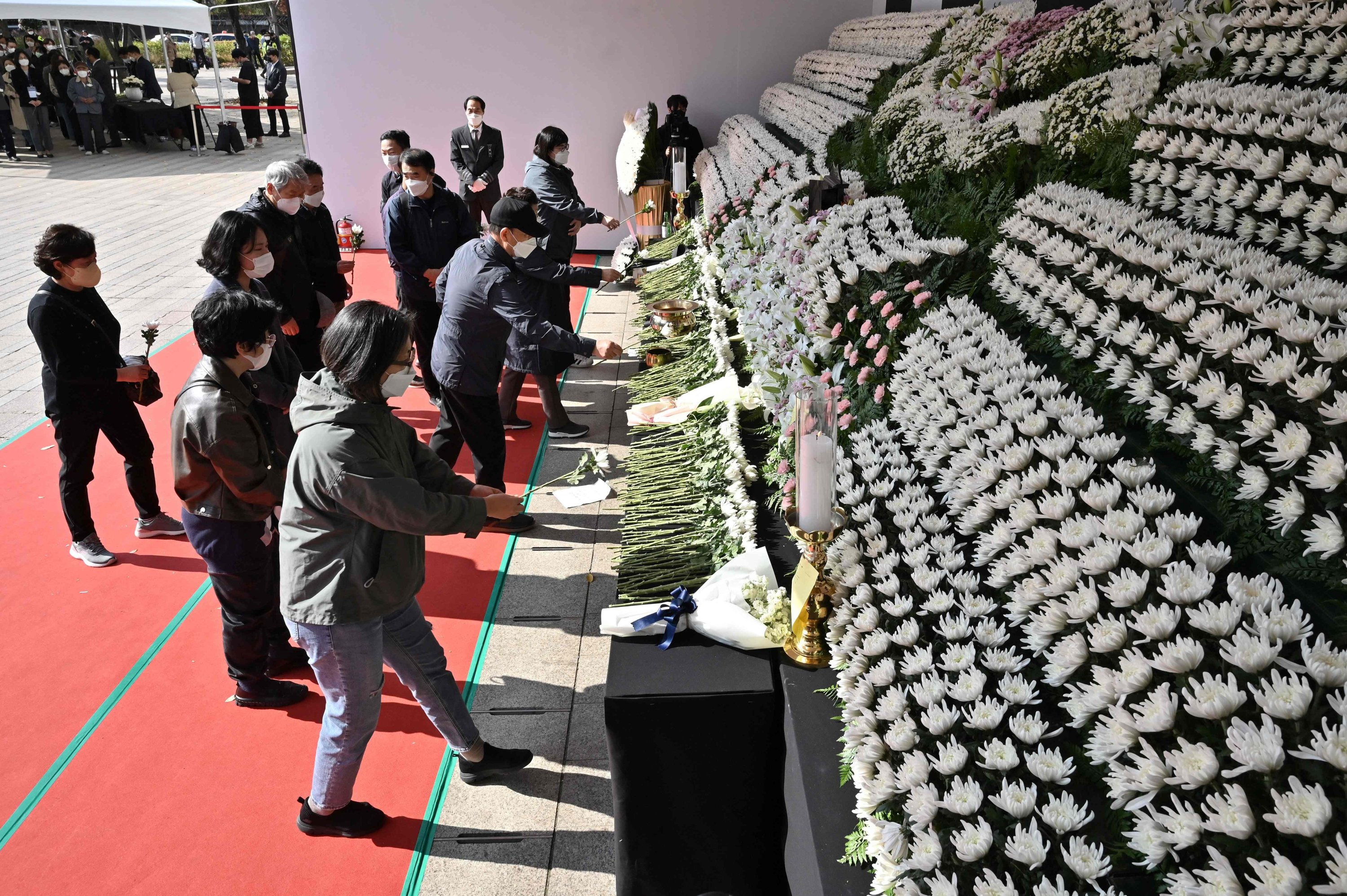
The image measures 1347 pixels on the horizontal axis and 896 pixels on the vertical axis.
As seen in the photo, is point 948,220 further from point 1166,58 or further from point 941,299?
point 1166,58

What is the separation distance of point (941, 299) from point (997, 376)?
77 cm

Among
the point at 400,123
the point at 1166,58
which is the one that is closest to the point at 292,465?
the point at 1166,58

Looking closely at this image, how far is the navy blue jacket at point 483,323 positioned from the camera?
443 centimetres

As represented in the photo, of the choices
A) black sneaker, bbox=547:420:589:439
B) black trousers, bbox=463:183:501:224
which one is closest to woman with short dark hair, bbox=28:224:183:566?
black sneaker, bbox=547:420:589:439

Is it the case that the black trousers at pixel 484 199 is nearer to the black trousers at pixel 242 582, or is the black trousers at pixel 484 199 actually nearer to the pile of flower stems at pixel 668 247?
the pile of flower stems at pixel 668 247

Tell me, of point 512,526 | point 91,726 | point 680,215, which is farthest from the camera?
point 680,215

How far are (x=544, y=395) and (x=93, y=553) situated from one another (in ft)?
8.93

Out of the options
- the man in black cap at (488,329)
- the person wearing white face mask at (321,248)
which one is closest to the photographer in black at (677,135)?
the person wearing white face mask at (321,248)

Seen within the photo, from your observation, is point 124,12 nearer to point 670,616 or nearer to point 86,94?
point 86,94

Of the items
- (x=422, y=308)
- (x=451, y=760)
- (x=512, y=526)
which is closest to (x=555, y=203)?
(x=422, y=308)

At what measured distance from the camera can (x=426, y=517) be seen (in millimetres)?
2662

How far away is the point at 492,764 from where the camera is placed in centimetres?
334

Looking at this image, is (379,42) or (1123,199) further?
(379,42)

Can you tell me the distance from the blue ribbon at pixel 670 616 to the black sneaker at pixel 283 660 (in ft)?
6.44
